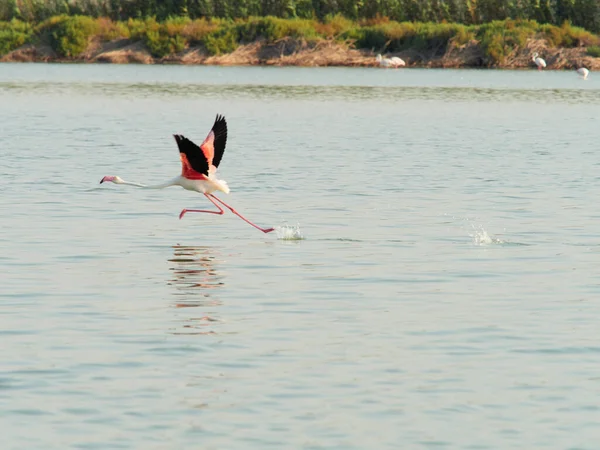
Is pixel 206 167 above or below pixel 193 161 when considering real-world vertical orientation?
below

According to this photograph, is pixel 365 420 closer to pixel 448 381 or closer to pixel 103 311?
pixel 448 381

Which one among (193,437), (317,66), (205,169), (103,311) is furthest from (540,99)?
(193,437)

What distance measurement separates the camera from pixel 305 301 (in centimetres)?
1173

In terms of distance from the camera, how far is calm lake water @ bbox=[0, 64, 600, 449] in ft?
26.9

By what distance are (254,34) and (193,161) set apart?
203ft

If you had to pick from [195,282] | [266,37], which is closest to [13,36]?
[266,37]

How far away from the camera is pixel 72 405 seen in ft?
27.4

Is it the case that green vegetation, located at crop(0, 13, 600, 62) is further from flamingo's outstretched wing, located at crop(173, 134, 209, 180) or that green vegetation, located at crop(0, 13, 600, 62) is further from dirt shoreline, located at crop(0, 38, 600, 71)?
flamingo's outstretched wing, located at crop(173, 134, 209, 180)

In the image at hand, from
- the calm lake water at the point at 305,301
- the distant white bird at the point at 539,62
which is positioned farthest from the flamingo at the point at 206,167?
the distant white bird at the point at 539,62

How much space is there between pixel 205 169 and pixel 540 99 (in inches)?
1385

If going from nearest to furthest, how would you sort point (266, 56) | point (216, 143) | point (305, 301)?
point (305, 301)
point (216, 143)
point (266, 56)

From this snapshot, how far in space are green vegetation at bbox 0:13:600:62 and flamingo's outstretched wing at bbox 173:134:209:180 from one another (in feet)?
195

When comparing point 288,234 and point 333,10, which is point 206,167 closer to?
point 288,234

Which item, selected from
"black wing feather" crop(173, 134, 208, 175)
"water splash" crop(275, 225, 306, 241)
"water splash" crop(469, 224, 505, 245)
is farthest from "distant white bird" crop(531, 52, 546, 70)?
"black wing feather" crop(173, 134, 208, 175)
